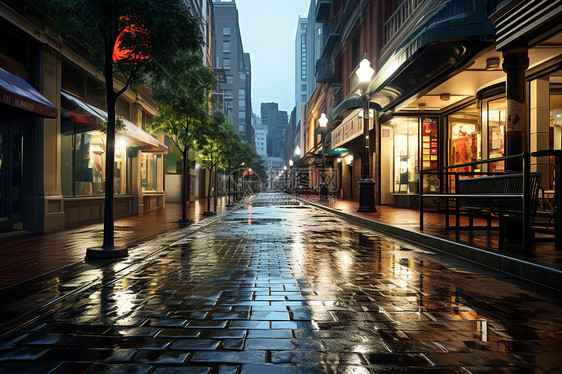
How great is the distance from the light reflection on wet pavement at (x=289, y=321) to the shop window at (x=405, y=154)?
13.5m

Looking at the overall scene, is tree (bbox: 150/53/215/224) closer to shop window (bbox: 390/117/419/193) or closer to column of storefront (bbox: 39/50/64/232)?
column of storefront (bbox: 39/50/64/232)

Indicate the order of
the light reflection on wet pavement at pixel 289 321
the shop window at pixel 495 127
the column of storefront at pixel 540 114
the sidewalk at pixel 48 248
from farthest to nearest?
the shop window at pixel 495 127 < the column of storefront at pixel 540 114 < the sidewalk at pixel 48 248 < the light reflection on wet pavement at pixel 289 321

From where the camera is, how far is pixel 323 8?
4003cm

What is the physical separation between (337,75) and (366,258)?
1248 inches

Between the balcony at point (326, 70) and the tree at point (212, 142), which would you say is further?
the balcony at point (326, 70)

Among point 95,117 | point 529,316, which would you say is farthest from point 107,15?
point 529,316

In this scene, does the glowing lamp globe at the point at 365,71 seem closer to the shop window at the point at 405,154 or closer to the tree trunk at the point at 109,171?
the shop window at the point at 405,154

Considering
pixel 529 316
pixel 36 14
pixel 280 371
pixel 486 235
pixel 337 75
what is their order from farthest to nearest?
pixel 337 75, pixel 36 14, pixel 486 235, pixel 529 316, pixel 280 371

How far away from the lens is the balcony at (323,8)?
38.9m

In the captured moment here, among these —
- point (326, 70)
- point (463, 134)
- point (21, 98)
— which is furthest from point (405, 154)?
point (326, 70)

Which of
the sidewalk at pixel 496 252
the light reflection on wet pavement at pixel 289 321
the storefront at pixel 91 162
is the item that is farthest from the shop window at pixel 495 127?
the storefront at pixel 91 162

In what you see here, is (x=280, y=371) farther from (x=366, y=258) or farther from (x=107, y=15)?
(x=107, y=15)

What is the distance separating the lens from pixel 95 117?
11.1 m

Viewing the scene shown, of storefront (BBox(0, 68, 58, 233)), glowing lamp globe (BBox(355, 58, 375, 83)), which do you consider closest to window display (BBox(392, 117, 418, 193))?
glowing lamp globe (BBox(355, 58, 375, 83))
